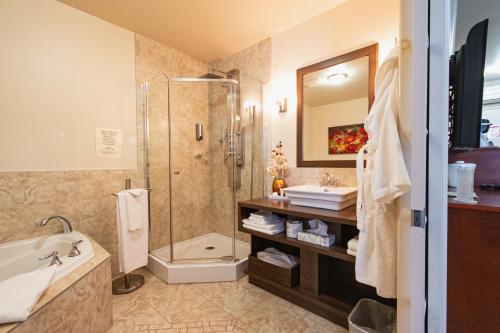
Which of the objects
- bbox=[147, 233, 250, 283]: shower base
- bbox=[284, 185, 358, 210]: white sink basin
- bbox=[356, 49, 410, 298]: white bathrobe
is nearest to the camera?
bbox=[356, 49, 410, 298]: white bathrobe

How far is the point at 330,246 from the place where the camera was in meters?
1.51

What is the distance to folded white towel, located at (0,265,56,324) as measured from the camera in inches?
36.3

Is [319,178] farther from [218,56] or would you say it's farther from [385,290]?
[218,56]

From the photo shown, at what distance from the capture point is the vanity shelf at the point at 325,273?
4.85ft

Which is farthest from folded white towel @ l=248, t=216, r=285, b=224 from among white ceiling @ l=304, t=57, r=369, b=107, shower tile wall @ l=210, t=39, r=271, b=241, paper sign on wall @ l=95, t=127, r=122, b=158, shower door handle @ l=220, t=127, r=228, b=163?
paper sign on wall @ l=95, t=127, r=122, b=158

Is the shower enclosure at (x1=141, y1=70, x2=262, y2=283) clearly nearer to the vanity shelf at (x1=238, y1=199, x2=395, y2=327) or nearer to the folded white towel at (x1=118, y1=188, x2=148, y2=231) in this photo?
the folded white towel at (x1=118, y1=188, x2=148, y2=231)

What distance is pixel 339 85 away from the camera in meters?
1.90

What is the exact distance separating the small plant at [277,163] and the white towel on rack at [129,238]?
1.24m

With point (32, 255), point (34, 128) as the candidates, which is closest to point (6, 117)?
point (34, 128)

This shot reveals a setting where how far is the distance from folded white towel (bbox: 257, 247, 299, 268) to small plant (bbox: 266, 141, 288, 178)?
73cm

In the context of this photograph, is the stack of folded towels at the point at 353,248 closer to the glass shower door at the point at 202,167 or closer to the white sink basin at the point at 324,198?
the white sink basin at the point at 324,198

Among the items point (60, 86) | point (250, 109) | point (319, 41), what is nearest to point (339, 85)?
point (319, 41)

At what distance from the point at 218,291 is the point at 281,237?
0.74 meters

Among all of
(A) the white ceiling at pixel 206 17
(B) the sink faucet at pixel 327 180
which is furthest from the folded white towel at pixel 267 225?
(A) the white ceiling at pixel 206 17
